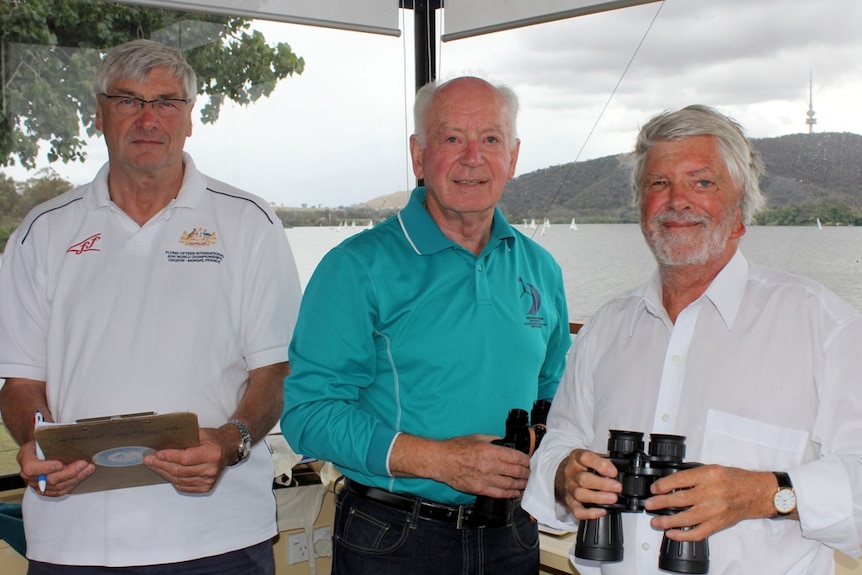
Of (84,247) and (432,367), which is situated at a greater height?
(84,247)

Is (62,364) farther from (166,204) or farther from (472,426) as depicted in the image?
(472,426)

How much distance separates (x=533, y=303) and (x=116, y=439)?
978mm

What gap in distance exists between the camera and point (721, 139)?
1585 millimetres

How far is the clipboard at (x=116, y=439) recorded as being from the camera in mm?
1588

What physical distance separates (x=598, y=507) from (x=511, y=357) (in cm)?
54

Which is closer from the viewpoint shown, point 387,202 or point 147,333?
point 147,333

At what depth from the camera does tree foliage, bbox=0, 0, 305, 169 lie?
3.23 meters

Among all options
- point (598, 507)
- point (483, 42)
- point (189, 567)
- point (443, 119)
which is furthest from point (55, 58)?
point (598, 507)

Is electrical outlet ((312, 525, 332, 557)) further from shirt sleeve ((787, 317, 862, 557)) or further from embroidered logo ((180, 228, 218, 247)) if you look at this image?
shirt sleeve ((787, 317, 862, 557))

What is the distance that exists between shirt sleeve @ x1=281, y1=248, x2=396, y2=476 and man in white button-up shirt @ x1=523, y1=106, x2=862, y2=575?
14.7 inches

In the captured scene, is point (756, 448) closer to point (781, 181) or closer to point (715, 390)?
point (715, 390)

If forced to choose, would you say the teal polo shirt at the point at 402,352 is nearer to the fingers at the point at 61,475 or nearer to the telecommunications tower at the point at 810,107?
the fingers at the point at 61,475

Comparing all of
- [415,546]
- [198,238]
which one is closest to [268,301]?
[198,238]

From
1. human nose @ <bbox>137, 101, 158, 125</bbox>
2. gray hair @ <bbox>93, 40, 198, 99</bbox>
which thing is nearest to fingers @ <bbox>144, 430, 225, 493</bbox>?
human nose @ <bbox>137, 101, 158, 125</bbox>
